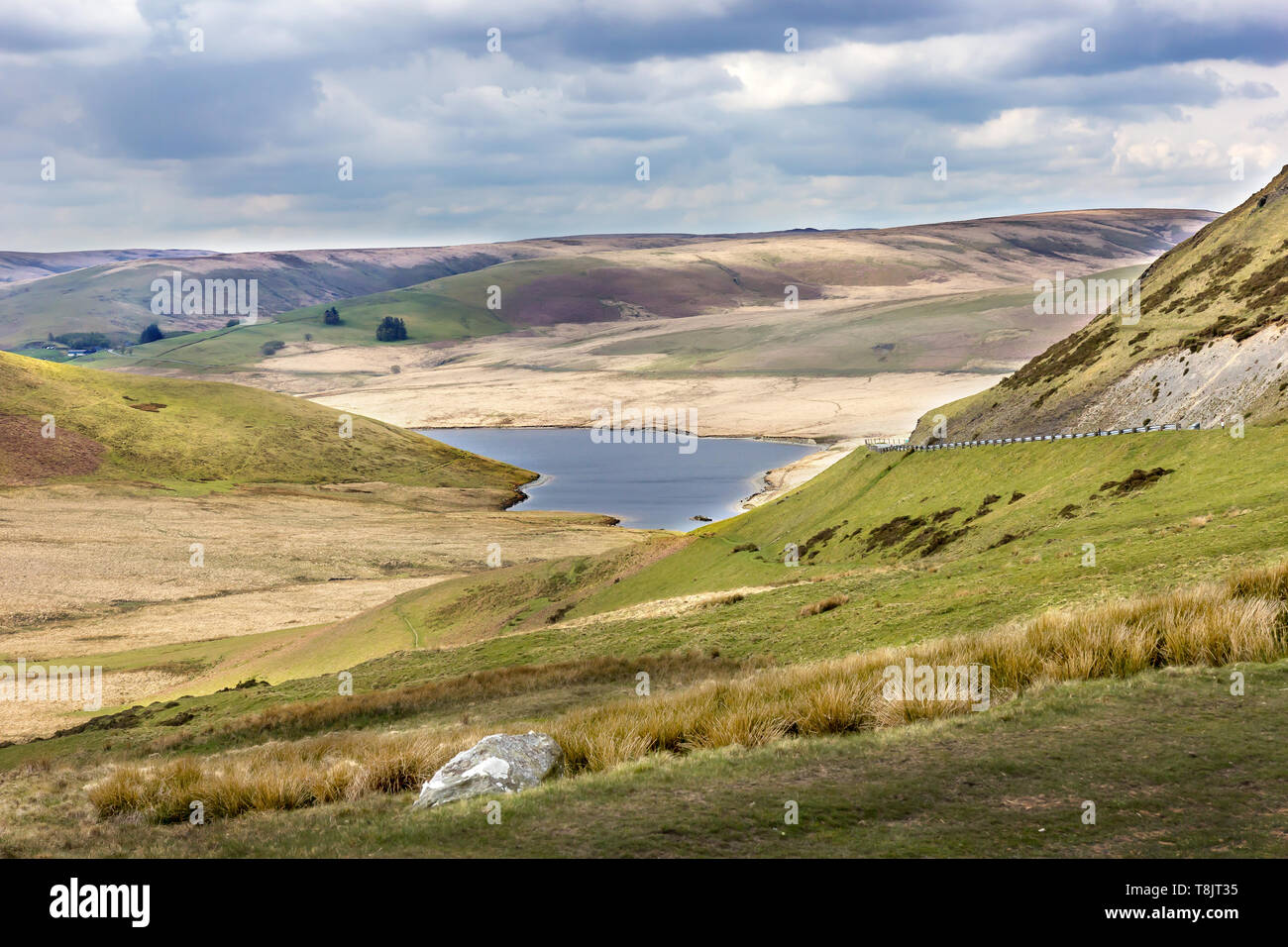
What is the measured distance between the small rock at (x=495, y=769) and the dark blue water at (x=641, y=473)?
300 ft

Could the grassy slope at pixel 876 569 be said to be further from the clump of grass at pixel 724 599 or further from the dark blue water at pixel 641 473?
the dark blue water at pixel 641 473

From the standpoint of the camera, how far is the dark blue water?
119m

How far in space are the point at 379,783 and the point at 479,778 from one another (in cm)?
179

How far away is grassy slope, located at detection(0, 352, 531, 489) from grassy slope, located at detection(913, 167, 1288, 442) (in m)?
92.3

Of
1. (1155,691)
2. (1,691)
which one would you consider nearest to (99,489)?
(1,691)

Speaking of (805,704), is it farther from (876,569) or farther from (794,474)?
(794,474)

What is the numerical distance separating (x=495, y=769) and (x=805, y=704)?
Answer: 13.3ft

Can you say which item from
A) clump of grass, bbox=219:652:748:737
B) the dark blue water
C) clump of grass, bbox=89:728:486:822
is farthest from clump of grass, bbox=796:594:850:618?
the dark blue water

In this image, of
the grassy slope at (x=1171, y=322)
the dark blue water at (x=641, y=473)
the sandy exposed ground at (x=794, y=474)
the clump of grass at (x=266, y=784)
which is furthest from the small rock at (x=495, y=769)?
the sandy exposed ground at (x=794, y=474)

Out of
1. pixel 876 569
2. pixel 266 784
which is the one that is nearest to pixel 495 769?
pixel 266 784

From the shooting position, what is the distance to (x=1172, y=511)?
27766 millimetres

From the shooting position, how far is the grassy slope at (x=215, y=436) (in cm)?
12581

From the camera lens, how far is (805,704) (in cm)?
1298
